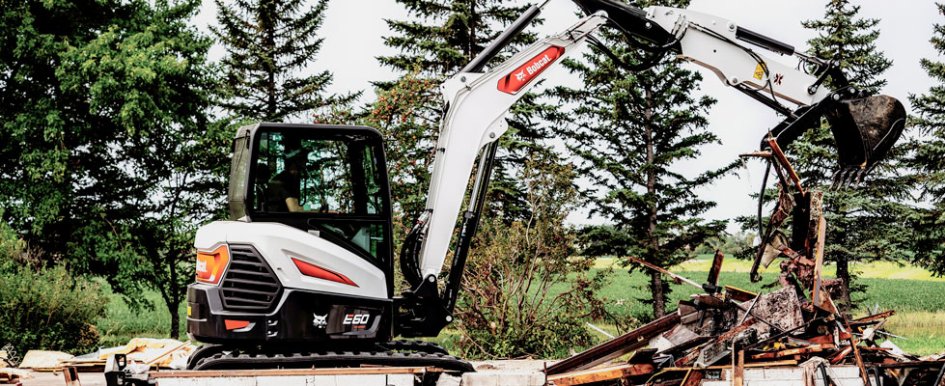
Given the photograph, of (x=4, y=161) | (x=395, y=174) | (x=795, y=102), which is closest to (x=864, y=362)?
(x=795, y=102)

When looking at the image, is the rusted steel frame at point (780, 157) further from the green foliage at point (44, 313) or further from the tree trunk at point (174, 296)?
the tree trunk at point (174, 296)

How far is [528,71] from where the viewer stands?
8.20 m

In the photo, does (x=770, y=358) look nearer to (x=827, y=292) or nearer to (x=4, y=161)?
(x=827, y=292)

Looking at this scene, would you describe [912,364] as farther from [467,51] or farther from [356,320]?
[467,51]

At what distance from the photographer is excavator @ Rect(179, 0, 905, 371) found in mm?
7211

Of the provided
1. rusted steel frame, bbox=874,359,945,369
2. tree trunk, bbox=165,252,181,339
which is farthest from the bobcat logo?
tree trunk, bbox=165,252,181,339

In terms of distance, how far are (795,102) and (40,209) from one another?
55.9 feet

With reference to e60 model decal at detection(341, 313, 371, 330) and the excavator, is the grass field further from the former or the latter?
e60 model decal at detection(341, 313, 371, 330)

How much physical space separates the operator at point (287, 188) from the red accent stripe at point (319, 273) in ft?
1.58

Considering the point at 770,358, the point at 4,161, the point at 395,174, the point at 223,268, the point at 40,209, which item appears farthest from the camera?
the point at 4,161

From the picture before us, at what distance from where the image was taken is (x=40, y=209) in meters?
19.8

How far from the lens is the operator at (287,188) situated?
24.3ft

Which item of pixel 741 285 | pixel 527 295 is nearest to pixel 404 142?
pixel 527 295

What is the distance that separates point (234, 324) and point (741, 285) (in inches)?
1122
